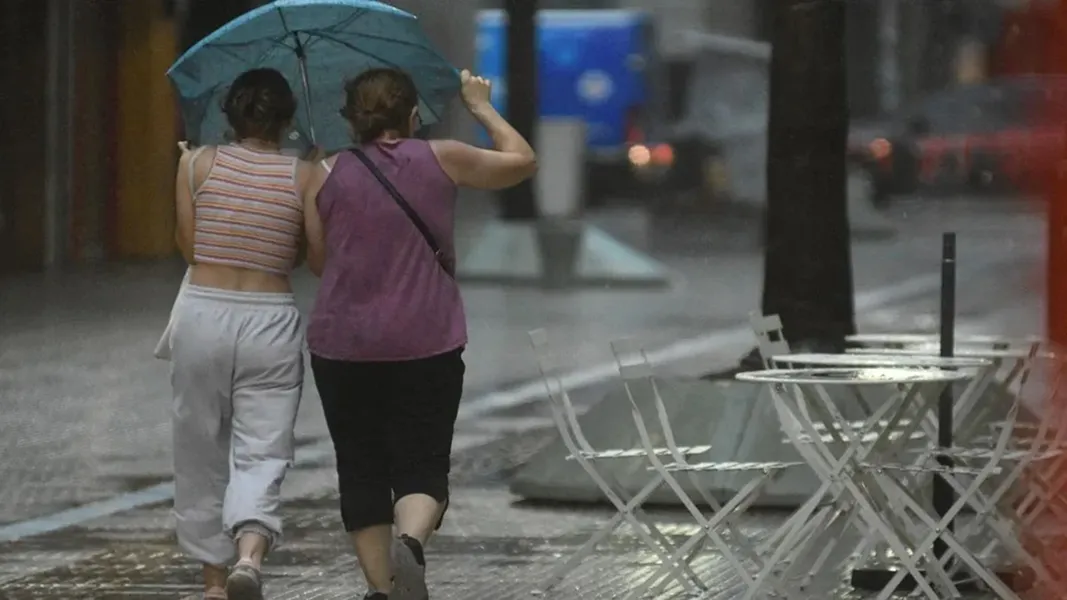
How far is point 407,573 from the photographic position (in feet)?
22.7

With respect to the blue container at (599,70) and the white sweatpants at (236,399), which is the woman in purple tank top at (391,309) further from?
the blue container at (599,70)

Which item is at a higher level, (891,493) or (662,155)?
(662,155)

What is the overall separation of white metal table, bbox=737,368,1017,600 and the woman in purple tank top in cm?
102

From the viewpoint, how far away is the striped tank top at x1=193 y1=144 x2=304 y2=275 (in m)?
7.33

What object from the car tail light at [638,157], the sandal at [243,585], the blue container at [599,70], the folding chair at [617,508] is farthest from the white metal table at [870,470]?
the car tail light at [638,157]

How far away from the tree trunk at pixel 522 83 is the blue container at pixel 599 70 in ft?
21.5

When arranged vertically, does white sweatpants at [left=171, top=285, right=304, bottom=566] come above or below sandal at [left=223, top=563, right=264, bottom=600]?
above

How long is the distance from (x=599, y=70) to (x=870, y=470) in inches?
1061

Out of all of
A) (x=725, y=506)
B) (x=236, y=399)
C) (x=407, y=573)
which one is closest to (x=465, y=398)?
(x=725, y=506)

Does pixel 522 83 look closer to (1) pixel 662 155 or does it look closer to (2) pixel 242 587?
(1) pixel 662 155

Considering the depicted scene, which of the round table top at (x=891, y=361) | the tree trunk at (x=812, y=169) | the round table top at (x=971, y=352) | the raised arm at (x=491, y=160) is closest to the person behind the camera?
the raised arm at (x=491, y=160)

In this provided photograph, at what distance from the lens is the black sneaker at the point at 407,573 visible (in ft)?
22.7

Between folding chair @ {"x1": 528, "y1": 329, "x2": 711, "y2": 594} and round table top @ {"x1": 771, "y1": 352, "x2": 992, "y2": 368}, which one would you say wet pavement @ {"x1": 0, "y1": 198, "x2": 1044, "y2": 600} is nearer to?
folding chair @ {"x1": 528, "y1": 329, "x2": 711, "y2": 594}

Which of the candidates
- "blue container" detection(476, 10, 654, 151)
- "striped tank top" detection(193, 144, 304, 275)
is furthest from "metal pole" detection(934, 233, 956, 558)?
"blue container" detection(476, 10, 654, 151)
